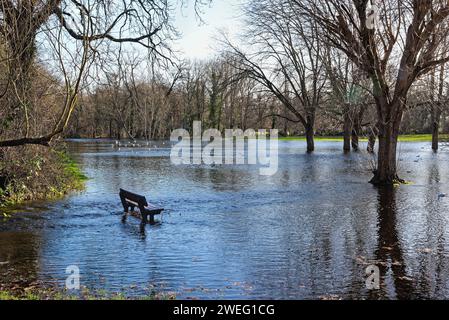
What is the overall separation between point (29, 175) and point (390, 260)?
11.7 m

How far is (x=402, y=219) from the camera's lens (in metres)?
12.8

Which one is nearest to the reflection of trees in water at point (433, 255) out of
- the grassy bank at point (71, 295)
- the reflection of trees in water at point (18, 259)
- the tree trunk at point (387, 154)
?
the tree trunk at point (387, 154)

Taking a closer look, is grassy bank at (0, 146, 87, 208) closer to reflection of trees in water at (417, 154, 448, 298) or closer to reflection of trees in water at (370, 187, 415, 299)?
reflection of trees in water at (370, 187, 415, 299)

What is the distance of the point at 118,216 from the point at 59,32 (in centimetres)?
684

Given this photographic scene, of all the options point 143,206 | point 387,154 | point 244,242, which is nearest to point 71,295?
point 244,242

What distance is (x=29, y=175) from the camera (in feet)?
51.5

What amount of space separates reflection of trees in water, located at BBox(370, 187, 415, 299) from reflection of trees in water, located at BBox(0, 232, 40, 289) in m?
5.27

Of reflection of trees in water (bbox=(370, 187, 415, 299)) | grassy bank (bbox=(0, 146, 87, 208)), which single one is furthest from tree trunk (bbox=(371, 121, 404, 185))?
grassy bank (bbox=(0, 146, 87, 208))

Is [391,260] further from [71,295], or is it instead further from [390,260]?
[71,295]

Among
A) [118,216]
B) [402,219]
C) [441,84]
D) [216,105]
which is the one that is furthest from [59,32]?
[216,105]

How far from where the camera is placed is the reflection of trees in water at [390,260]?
691cm

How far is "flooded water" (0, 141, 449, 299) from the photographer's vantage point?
289 inches

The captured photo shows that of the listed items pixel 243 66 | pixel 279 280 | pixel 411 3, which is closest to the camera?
pixel 279 280
